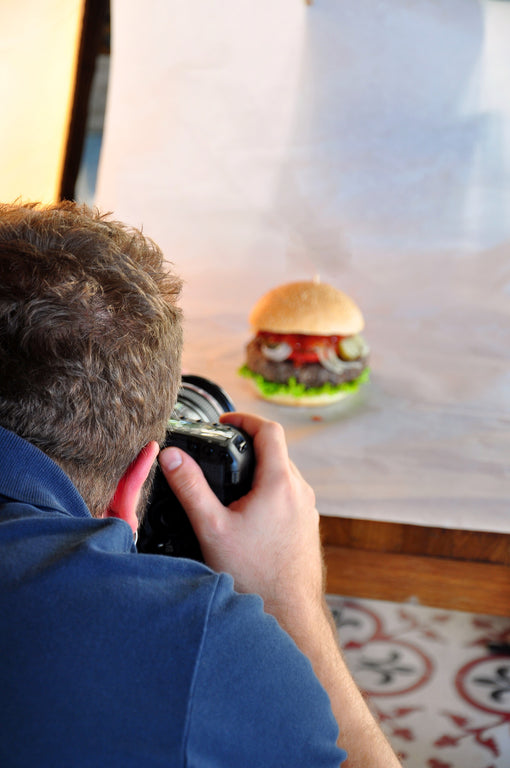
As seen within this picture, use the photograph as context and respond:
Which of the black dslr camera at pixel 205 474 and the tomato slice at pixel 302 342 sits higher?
the tomato slice at pixel 302 342

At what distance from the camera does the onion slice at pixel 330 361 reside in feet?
6.16

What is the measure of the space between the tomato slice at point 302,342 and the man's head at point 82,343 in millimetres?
1383

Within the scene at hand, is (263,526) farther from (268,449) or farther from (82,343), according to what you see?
(82,343)

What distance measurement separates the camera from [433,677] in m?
1.19

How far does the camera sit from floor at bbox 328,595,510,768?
3.62ft

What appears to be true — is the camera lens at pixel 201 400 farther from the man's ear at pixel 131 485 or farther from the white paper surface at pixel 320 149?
the white paper surface at pixel 320 149

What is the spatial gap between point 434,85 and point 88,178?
3.87ft

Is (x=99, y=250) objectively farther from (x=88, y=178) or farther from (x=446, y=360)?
(x=88, y=178)

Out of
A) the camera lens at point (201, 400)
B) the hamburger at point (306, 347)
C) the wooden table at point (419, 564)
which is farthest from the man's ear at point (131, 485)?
the hamburger at point (306, 347)

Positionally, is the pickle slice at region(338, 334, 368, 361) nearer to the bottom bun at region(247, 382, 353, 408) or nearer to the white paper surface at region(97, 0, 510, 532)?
the bottom bun at region(247, 382, 353, 408)

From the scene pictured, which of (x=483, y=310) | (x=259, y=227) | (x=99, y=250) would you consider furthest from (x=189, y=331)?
(x=99, y=250)

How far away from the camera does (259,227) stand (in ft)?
8.13

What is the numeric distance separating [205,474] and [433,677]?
0.72 meters

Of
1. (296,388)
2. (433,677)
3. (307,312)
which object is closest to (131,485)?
(433,677)
